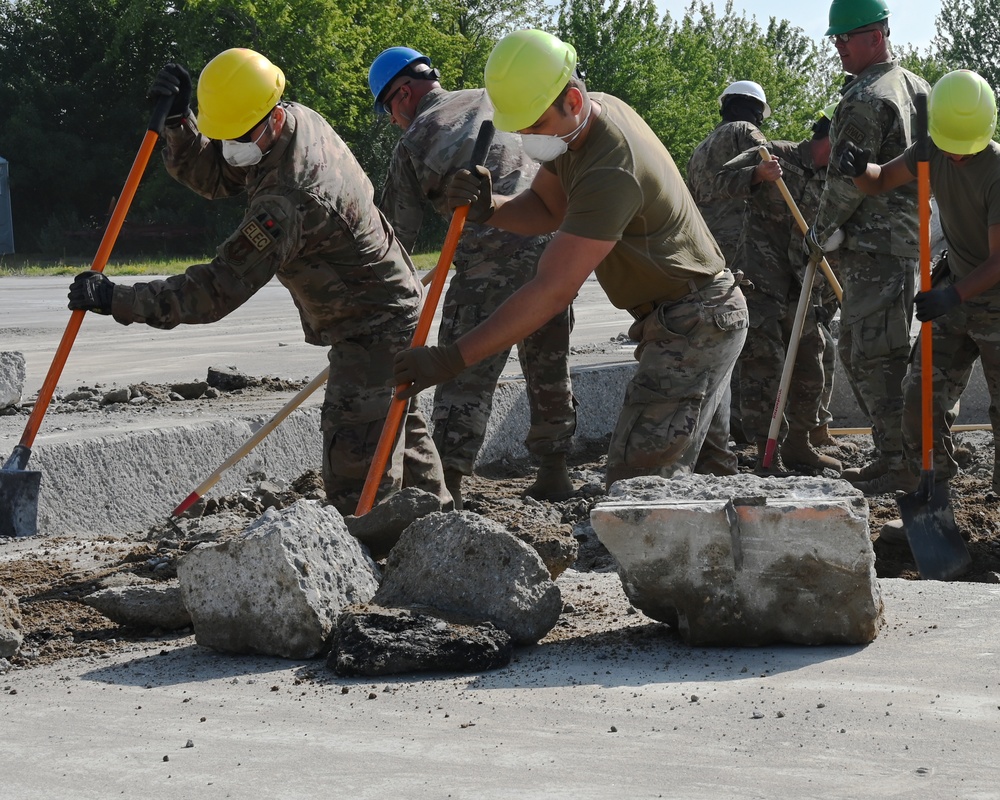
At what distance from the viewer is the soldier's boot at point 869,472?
7023mm

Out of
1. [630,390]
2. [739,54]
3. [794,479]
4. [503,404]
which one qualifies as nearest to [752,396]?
[503,404]

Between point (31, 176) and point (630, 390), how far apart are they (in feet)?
120

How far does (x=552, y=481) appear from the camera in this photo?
6.95 meters

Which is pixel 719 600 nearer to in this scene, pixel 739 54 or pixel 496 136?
pixel 496 136

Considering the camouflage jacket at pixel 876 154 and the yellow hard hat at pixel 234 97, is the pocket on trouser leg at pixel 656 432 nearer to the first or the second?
the yellow hard hat at pixel 234 97

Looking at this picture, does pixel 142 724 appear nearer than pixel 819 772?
No

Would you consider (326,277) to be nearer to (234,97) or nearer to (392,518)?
(234,97)

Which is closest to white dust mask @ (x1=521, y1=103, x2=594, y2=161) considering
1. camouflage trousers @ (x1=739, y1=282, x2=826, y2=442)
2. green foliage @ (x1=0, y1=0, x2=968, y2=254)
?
camouflage trousers @ (x1=739, y1=282, x2=826, y2=442)

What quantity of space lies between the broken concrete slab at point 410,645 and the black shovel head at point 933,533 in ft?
7.13

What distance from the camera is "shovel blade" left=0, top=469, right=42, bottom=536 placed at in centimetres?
539

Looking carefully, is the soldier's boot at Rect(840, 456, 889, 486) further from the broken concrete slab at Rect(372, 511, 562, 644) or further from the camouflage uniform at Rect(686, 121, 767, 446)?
the broken concrete slab at Rect(372, 511, 562, 644)

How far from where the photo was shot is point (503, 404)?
8258mm

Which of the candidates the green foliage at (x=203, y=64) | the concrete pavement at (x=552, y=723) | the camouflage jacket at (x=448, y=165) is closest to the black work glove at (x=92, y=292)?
the concrete pavement at (x=552, y=723)

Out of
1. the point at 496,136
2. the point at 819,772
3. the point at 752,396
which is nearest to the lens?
the point at 819,772
